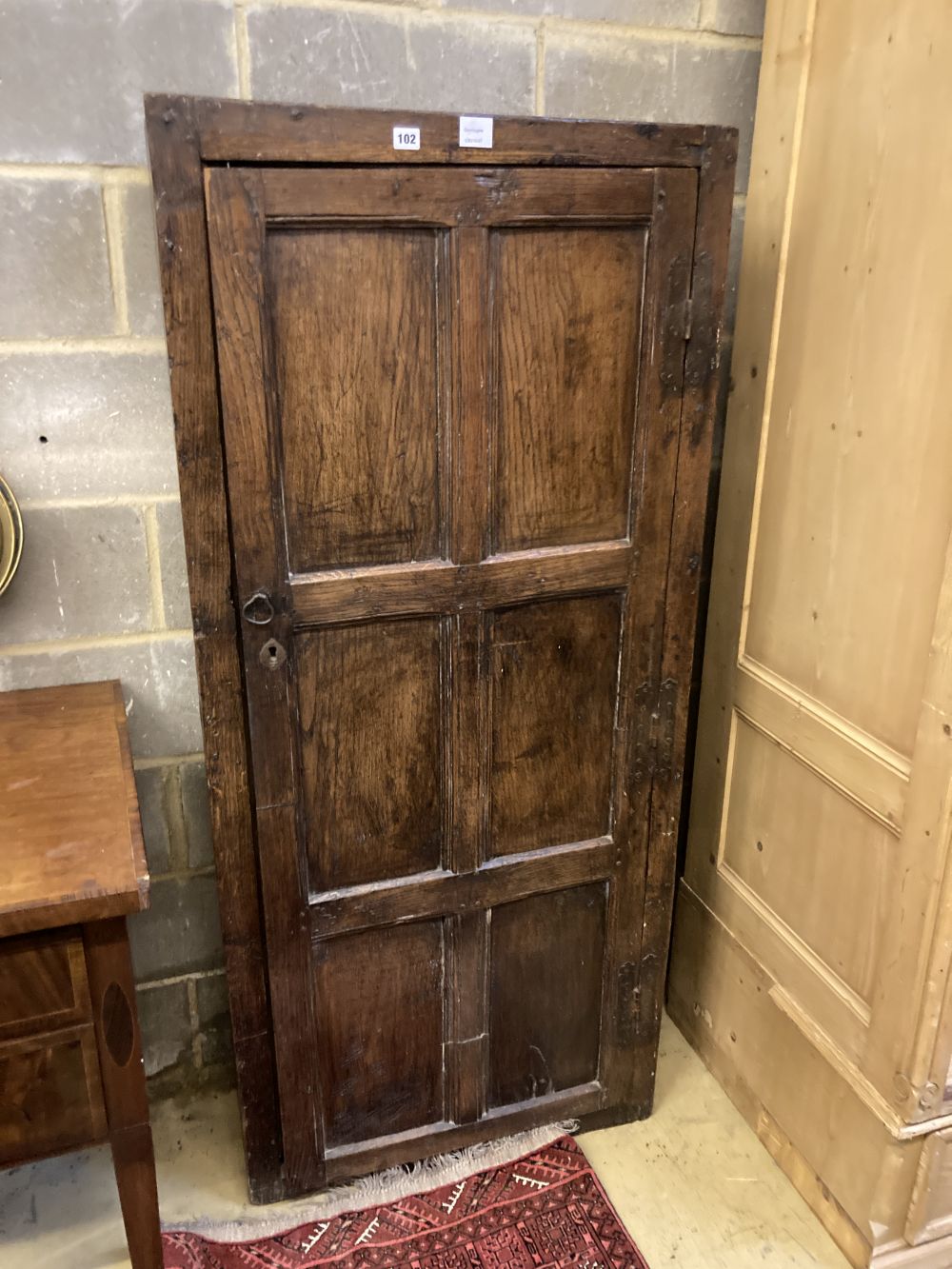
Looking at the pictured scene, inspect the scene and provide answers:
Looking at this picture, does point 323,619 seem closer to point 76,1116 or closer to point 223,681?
point 223,681

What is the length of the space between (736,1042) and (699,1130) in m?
0.16

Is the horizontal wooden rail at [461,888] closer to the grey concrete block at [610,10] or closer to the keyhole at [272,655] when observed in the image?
the keyhole at [272,655]

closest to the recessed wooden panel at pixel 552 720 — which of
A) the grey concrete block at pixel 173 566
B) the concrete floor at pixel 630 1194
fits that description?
the grey concrete block at pixel 173 566

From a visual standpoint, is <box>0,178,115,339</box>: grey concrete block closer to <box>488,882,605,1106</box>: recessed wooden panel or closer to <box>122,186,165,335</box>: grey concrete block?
<box>122,186,165,335</box>: grey concrete block

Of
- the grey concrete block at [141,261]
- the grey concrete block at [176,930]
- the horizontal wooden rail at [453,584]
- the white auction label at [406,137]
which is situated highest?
the white auction label at [406,137]

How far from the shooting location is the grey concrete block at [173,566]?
149 centimetres

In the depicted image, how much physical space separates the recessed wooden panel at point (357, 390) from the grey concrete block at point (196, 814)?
0.54m

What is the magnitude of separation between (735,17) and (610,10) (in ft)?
0.71

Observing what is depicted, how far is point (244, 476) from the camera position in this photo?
1.19 metres

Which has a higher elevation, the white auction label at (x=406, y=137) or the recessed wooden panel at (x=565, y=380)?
the white auction label at (x=406, y=137)

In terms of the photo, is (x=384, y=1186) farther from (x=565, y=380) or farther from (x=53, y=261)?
(x=53, y=261)

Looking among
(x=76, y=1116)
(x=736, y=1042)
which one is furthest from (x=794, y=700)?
(x=76, y=1116)

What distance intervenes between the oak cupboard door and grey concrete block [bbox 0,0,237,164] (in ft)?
1.16

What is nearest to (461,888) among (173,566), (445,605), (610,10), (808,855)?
(445,605)
